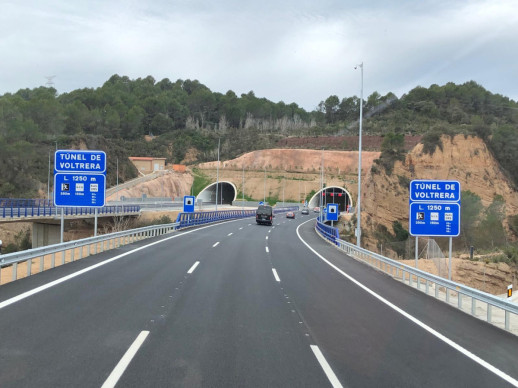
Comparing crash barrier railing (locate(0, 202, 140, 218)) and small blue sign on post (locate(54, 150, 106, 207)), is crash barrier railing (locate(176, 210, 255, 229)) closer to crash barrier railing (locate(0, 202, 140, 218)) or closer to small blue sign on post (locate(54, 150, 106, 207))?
crash barrier railing (locate(0, 202, 140, 218))

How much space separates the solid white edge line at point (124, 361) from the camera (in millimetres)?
5196

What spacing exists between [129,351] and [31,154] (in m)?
78.6

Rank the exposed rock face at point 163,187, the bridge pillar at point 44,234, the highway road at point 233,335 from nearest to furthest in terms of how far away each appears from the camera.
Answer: the highway road at point 233,335
the bridge pillar at point 44,234
the exposed rock face at point 163,187

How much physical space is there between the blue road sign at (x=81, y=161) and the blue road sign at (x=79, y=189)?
213 mm

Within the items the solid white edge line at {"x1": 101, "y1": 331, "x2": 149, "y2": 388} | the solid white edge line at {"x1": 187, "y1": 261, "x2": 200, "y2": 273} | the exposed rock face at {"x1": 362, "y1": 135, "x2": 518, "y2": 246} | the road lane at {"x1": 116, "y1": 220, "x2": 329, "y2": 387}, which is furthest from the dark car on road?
the solid white edge line at {"x1": 101, "y1": 331, "x2": 149, "y2": 388}

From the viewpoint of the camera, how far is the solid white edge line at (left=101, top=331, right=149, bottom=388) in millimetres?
5196

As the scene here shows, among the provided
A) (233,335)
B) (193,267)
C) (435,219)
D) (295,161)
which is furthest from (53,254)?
(295,161)

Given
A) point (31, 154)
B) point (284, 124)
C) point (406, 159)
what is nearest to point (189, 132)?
point (284, 124)

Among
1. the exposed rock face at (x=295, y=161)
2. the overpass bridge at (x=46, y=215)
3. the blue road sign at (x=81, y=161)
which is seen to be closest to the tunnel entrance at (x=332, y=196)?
the exposed rock face at (x=295, y=161)

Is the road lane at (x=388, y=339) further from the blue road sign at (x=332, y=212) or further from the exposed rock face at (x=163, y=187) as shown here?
the exposed rock face at (x=163, y=187)

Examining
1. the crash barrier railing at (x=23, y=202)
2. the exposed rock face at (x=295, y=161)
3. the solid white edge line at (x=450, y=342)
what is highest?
the exposed rock face at (x=295, y=161)

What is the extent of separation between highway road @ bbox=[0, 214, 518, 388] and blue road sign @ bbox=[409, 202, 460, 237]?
3.29 metres

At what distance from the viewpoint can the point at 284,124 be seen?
161 meters

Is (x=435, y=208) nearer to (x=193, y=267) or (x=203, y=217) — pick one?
(x=193, y=267)
